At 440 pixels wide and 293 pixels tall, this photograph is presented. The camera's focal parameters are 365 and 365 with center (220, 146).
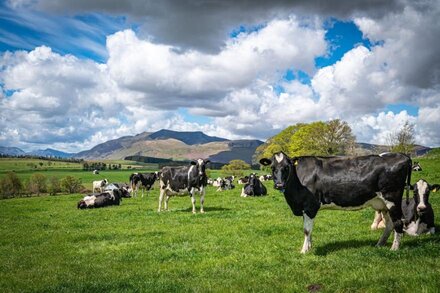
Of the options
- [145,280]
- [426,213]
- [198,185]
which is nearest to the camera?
[145,280]

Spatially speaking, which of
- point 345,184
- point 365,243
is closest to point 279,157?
point 345,184

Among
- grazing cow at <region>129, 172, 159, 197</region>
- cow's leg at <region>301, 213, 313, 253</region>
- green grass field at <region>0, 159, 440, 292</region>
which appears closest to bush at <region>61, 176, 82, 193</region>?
grazing cow at <region>129, 172, 159, 197</region>

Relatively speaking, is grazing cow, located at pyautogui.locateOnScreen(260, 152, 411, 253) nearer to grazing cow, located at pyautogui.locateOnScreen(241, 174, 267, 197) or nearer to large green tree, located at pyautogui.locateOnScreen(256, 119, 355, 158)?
grazing cow, located at pyautogui.locateOnScreen(241, 174, 267, 197)

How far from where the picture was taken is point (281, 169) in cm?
1133

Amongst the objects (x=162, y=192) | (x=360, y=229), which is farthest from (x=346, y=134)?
(x=360, y=229)

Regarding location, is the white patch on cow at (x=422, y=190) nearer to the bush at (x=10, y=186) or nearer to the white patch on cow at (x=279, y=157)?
the white patch on cow at (x=279, y=157)

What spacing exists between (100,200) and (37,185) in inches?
1846

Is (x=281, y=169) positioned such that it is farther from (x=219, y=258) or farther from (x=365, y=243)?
(x=365, y=243)

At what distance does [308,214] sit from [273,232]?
3.31 m

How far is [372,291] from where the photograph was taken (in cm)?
704

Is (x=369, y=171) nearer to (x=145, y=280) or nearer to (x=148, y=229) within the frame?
(x=145, y=280)

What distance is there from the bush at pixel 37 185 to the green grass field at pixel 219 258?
2227 inches

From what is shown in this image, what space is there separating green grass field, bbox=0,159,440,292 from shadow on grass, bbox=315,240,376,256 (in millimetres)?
30

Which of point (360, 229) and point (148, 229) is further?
point (148, 229)
